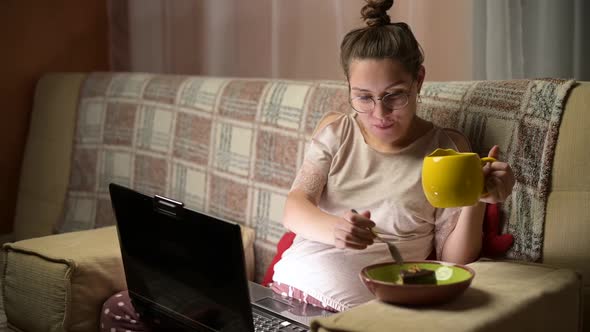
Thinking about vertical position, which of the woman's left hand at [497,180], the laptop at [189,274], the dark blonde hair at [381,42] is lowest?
the laptop at [189,274]

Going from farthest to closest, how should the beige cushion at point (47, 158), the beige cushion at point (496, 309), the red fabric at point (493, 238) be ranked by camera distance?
the beige cushion at point (47, 158)
the red fabric at point (493, 238)
the beige cushion at point (496, 309)

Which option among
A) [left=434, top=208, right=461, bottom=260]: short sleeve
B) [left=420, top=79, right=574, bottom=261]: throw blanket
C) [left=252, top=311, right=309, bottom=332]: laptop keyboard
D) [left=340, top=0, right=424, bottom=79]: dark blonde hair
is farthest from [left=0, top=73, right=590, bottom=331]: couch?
[left=252, top=311, right=309, bottom=332]: laptop keyboard

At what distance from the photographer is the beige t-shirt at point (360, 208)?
148 centimetres

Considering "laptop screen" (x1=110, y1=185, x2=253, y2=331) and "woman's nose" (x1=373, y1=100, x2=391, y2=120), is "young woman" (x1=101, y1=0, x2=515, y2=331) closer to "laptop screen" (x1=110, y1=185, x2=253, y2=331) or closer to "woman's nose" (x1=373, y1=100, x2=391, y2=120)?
"woman's nose" (x1=373, y1=100, x2=391, y2=120)

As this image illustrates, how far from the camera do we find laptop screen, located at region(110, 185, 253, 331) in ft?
4.09

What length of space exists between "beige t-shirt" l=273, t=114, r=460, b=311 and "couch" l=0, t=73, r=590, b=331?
0.53 feet

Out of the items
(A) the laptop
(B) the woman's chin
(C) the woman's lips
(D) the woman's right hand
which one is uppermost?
(C) the woman's lips

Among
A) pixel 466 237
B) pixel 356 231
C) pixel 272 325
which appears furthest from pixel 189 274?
pixel 466 237

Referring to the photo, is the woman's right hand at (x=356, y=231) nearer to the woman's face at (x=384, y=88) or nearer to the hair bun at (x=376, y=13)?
the woman's face at (x=384, y=88)

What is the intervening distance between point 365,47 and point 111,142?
1366 millimetres

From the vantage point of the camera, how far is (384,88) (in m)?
1.44

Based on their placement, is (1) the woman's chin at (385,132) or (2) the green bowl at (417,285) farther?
(1) the woman's chin at (385,132)

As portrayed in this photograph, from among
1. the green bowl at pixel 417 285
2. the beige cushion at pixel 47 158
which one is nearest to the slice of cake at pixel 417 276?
the green bowl at pixel 417 285

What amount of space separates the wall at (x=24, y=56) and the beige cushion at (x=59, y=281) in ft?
3.43
